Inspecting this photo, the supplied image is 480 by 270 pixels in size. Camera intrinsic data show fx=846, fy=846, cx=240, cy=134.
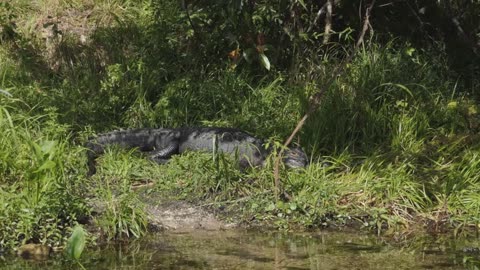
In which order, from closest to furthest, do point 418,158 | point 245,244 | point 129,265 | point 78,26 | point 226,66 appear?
point 129,265 → point 245,244 → point 418,158 → point 226,66 → point 78,26

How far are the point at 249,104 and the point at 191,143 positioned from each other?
840 millimetres

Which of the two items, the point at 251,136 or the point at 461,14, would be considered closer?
the point at 251,136

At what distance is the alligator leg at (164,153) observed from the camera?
816 centimetres

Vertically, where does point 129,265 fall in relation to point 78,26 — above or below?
below

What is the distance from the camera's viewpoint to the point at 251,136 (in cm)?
814

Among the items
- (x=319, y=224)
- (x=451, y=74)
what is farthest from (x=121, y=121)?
(x=451, y=74)

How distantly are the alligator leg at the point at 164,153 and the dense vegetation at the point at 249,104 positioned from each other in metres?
0.29

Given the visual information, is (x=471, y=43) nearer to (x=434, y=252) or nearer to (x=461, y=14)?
(x=461, y=14)

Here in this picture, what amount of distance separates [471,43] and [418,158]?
2.49 metres

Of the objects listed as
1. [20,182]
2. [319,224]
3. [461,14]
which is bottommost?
[319,224]

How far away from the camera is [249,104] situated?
880 centimetres

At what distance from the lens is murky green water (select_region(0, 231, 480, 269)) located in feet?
18.8

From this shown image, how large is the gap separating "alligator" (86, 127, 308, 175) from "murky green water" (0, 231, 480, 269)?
1.13 metres

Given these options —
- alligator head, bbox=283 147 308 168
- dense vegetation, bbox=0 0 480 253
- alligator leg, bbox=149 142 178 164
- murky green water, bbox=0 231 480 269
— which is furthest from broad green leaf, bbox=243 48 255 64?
murky green water, bbox=0 231 480 269
